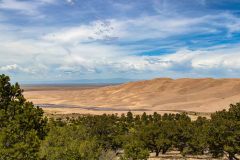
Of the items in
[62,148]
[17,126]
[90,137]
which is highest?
[17,126]

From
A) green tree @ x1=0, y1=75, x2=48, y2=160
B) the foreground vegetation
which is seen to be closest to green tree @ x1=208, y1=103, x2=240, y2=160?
the foreground vegetation

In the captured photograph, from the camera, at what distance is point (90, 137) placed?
4972 centimetres

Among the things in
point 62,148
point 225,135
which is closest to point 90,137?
point 225,135

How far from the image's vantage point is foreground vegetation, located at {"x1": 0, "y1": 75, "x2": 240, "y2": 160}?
30.2m

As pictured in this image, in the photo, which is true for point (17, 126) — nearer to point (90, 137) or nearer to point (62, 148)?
point (62, 148)

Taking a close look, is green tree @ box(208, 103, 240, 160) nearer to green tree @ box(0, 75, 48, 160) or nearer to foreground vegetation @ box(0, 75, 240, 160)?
foreground vegetation @ box(0, 75, 240, 160)

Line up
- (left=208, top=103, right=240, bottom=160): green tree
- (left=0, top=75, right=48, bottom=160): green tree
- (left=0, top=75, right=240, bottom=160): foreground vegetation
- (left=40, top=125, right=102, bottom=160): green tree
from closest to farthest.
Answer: (left=0, top=75, right=48, bottom=160): green tree < (left=0, top=75, right=240, bottom=160): foreground vegetation < (left=40, top=125, right=102, bottom=160): green tree < (left=208, top=103, right=240, bottom=160): green tree

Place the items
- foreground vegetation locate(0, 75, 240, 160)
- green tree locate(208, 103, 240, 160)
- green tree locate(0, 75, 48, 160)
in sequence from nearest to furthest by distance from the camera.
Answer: green tree locate(0, 75, 48, 160) → foreground vegetation locate(0, 75, 240, 160) → green tree locate(208, 103, 240, 160)

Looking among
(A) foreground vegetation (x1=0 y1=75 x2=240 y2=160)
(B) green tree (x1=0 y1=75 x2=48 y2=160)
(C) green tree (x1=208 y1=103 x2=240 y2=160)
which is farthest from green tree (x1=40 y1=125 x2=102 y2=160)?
(C) green tree (x1=208 y1=103 x2=240 y2=160)

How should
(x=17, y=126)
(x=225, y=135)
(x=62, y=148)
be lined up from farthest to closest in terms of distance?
1. (x=225, y=135)
2. (x=62, y=148)
3. (x=17, y=126)

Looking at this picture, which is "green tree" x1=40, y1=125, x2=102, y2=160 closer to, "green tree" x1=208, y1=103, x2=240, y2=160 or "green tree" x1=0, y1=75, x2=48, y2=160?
"green tree" x1=0, y1=75, x2=48, y2=160

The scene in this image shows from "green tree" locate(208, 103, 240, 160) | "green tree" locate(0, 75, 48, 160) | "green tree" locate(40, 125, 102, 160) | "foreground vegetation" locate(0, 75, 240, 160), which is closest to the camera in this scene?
"green tree" locate(0, 75, 48, 160)

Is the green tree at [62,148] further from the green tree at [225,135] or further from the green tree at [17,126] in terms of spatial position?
the green tree at [225,135]

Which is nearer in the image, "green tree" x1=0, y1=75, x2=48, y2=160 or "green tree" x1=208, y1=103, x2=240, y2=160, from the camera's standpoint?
"green tree" x1=0, y1=75, x2=48, y2=160
